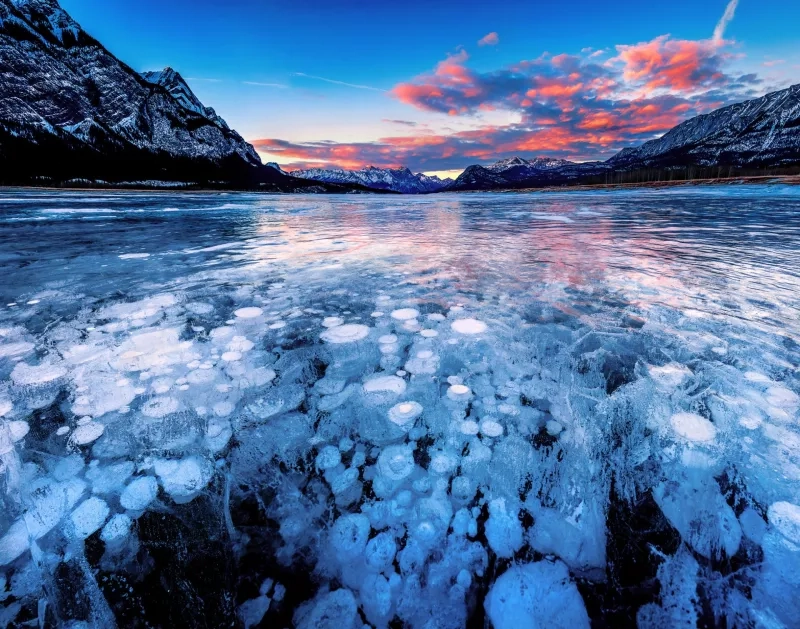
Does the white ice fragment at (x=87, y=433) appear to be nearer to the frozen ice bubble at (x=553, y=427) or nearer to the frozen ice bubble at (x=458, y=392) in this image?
the frozen ice bubble at (x=458, y=392)

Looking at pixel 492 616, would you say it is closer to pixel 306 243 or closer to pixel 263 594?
pixel 263 594

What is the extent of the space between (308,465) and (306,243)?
769 centimetres

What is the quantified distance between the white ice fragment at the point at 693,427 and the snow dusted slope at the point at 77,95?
186459mm

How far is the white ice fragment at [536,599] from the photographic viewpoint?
1137mm

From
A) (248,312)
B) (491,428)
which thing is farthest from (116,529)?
(248,312)

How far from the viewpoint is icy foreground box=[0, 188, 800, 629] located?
1.17m

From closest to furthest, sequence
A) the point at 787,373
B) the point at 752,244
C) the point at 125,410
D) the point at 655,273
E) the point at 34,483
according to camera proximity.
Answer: the point at 34,483
the point at 125,410
the point at 787,373
the point at 655,273
the point at 752,244

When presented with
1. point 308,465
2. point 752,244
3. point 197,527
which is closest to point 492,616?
point 308,465

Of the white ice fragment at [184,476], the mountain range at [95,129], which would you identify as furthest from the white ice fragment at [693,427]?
the mountain range at [95,129]

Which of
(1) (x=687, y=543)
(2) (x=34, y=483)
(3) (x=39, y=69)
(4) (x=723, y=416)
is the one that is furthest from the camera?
(3) (x=39, y=69)

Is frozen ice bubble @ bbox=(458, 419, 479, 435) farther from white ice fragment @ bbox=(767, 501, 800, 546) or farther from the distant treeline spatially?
the distant treeline

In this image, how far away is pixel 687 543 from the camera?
50.5 inches

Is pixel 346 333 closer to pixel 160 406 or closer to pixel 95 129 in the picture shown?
pixel 160 406

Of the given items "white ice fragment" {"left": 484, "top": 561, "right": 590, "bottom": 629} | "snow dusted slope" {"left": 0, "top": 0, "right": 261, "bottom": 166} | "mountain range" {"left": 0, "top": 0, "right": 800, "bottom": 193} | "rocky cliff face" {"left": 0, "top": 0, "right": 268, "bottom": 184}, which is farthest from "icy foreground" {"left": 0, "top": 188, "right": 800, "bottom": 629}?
"snow dusted slope" {"left": 0, "top": 0, "right": 261, "bottom": 166}
